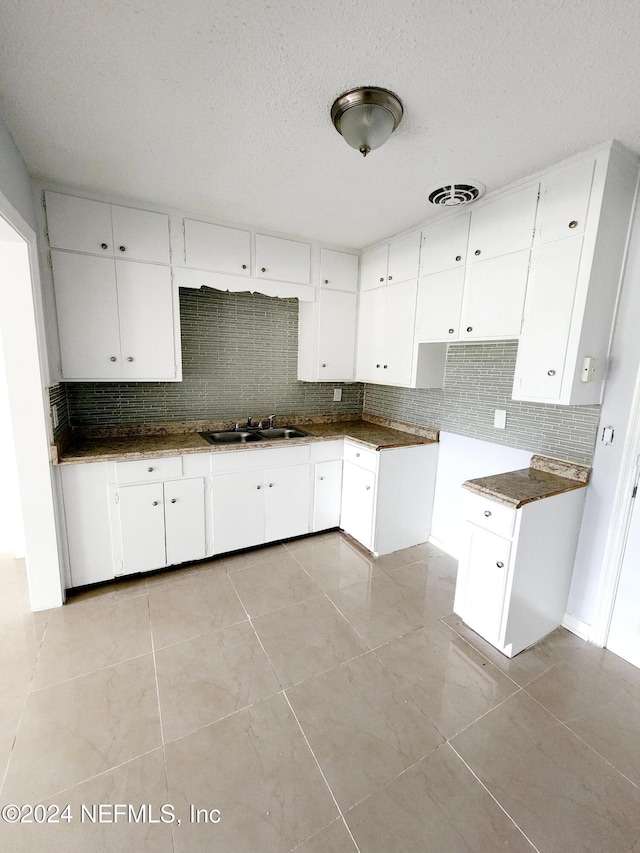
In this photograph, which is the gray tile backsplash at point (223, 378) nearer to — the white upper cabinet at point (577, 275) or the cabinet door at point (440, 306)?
the cabinet door at point (440, 306)

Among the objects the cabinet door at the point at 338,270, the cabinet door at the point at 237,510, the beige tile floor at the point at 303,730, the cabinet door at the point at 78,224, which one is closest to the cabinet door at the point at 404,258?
the cabinet door at the point at 338,270

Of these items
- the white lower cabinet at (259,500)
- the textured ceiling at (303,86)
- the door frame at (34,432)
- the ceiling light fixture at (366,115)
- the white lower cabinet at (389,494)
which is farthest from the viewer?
the white lower cabinet at (389,494)

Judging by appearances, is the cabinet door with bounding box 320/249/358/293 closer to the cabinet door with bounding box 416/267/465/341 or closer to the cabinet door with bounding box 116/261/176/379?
the cabinet door with bounding box 416/267/465/341

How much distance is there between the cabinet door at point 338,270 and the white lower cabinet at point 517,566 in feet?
6.69

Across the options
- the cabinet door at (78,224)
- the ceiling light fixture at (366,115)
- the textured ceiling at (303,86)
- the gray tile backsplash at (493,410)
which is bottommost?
the gray tile backsplash at (493,410)

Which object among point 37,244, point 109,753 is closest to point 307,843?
point 109,753

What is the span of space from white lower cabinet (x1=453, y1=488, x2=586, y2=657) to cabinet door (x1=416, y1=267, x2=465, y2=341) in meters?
1.11

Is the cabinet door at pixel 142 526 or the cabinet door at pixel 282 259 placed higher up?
the cabinet door at pixel 282 259

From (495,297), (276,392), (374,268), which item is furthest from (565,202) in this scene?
(276,392)

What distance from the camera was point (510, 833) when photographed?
1.16m

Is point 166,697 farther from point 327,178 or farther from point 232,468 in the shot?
point 327,178

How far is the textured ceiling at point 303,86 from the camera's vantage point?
1027 mm

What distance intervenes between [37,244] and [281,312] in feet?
5.59

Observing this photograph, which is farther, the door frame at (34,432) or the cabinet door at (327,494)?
the cabinet door at (327,494)
